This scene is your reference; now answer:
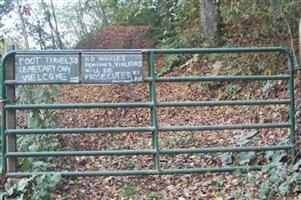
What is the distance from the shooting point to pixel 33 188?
17.6 feet

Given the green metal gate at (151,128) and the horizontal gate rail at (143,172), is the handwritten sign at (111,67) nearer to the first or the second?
the green metal gate at (151,128)

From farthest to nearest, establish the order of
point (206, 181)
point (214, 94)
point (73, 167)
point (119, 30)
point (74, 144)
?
point (119, 30), point (214, 94), point (74, 144), point (73, 167), point (206, 181)

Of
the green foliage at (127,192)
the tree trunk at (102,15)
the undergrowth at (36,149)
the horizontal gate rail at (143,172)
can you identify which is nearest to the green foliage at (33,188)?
the undergrowth at (36,149)

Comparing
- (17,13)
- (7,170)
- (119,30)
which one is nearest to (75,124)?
(7,170)

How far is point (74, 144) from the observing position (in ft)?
23.9

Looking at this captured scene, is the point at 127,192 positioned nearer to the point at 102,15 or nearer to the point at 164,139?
the point at 164,139

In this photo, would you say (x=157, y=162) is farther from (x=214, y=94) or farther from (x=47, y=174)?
(x=214, y=94)

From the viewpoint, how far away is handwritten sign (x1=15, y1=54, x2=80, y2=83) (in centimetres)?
566

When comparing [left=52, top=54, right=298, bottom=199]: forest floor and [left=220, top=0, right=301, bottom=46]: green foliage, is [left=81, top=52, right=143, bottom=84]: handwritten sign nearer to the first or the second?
[left=52, top=54, right=298, bottom=199]: forest floor

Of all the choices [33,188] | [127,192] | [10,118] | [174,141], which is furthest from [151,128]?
[174,141]

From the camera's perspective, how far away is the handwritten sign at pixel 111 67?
578 centimetres

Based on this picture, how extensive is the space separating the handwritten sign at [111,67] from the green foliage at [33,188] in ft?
3.70

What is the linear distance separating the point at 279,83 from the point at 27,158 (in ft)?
15.7

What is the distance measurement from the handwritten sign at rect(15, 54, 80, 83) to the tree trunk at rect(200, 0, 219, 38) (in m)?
7.11
